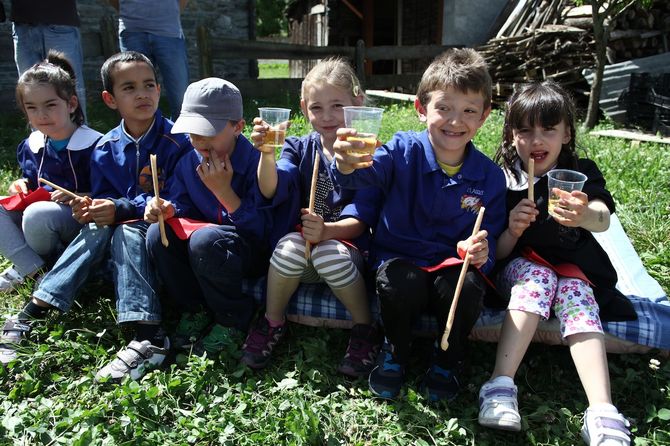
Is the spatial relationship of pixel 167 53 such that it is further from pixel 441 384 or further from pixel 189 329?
pixel 441 384

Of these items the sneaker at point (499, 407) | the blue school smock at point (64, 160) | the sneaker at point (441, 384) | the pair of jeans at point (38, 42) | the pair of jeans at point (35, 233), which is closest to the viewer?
the sneaker at point (499, 407)

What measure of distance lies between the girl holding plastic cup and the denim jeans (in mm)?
3437

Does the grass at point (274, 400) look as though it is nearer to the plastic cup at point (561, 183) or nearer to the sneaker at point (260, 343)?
the sneaker at point (260, 343)

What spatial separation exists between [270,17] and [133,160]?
37.7 meters

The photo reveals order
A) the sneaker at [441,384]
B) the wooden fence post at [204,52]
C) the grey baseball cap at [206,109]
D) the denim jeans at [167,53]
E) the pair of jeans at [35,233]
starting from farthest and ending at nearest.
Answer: the wooden fence post at [204,52] < the denim jeans at [167,53] < the pair of jeans at [35,233] < the grey baseball cap at [206,109] < the sneaker at [441,384]

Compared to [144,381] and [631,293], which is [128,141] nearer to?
[144,381]

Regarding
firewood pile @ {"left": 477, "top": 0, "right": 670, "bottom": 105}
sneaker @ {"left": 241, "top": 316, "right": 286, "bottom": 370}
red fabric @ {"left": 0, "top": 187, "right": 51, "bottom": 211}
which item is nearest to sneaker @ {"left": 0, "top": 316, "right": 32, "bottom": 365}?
red fabric @ {"left": 0, "top": 187, "right": 51, "bottom": 211}

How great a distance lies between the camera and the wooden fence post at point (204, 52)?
9391mm

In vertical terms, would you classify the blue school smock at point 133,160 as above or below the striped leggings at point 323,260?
above

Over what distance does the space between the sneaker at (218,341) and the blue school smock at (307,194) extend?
1.74 feet

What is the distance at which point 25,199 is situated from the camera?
9.98ft

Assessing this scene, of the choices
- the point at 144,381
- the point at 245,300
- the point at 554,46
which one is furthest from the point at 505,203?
the point at 554,46

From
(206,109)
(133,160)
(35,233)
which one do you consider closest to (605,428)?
(206,109)

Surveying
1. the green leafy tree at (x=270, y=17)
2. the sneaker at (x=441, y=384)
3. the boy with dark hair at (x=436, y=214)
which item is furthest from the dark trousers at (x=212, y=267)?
the green leafy tree at (x=270, y=17)
